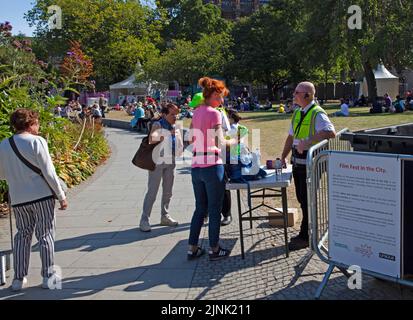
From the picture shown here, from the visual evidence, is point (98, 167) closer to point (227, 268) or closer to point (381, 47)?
point (227, 268)

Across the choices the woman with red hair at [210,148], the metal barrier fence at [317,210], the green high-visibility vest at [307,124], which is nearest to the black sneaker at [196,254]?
the woman with red hair at [210,148]

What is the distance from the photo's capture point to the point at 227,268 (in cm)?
497

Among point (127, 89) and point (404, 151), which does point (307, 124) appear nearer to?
point (404, 151)

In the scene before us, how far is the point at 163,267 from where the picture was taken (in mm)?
5102

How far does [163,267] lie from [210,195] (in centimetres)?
92

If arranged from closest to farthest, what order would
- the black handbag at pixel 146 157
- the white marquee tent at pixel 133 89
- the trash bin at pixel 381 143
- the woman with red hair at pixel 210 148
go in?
1. the trash bin at pixel 381 143
2. the woman with red hair at pixel 210 148
3. the black handbag at pixel 146 157
4. the white marquee tent at pixel 133 89

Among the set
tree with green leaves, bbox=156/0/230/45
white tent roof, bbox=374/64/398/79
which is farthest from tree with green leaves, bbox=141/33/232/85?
tree with green leaves, bbox=156/0/230/45

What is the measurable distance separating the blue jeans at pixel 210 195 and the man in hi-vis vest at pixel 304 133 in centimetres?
91

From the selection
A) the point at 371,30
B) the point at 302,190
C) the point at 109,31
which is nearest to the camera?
the point at 302,190

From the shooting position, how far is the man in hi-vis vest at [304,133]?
516 centimetres

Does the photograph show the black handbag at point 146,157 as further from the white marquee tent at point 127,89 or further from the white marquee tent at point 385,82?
the white marquee tent at point 127,89

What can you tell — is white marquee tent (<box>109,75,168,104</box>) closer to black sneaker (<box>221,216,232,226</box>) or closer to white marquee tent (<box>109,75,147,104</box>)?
white marquee tent (<box>109,75,147,104</box>)

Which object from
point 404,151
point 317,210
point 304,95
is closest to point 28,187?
point 317,210
